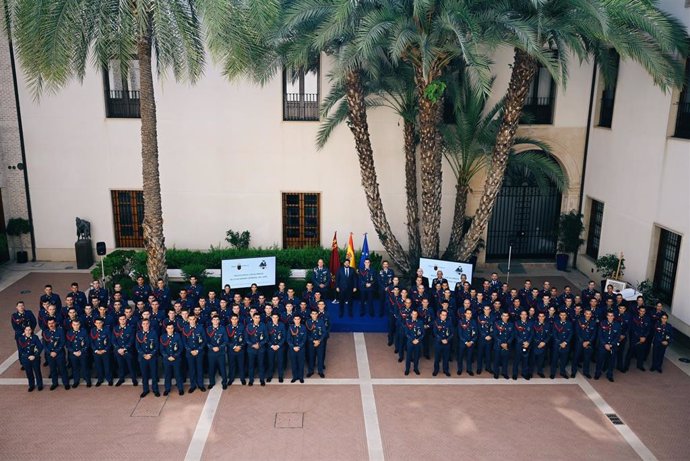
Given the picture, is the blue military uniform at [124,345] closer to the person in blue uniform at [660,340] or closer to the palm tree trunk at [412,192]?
the palm tree trunk at [412,192]

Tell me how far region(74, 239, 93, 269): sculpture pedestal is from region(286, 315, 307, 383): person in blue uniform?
33.4 ft

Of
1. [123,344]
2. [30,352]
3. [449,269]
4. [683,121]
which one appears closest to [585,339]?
[449,269]

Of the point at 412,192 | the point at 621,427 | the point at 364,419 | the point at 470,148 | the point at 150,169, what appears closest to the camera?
the point at 621,427

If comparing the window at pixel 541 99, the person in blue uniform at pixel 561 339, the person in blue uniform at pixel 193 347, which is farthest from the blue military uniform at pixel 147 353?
the window at pixel 541 99

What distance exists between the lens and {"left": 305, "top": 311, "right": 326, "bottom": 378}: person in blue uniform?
1284 cm

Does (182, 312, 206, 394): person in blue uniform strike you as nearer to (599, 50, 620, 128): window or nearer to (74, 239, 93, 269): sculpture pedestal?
(74, 239, 93, 269): sculpture pedestal

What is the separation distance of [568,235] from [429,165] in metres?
6.83

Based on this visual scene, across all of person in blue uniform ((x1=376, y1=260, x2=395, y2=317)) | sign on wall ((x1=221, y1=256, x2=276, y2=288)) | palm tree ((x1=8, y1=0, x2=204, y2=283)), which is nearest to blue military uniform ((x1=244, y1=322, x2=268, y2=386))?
sign on wall ((x1=221, y1=256, x2=276, y2=288))

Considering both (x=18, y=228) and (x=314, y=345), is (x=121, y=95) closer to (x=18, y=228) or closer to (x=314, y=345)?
(x=18, y=228)

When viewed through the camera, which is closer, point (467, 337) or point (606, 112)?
point (467, 337)

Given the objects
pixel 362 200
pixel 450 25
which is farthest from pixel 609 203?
pixel 450 25

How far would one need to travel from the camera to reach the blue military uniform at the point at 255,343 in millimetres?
12508

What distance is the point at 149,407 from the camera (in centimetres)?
1182

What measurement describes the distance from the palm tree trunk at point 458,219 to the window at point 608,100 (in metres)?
4.96
